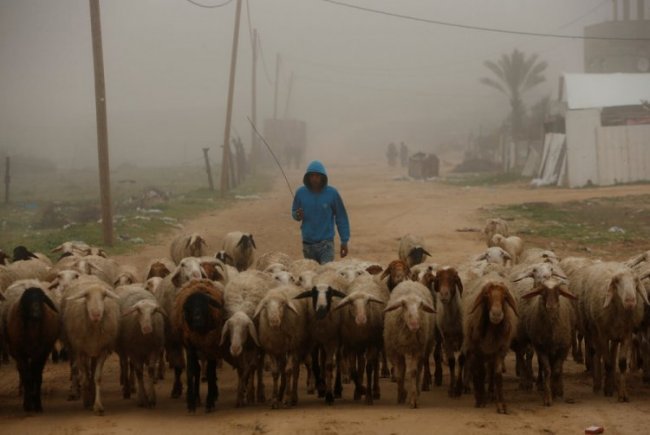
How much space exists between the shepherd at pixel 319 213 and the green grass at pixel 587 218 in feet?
26.8

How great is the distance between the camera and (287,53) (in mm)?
131875

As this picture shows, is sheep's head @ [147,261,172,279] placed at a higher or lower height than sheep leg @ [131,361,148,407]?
higher

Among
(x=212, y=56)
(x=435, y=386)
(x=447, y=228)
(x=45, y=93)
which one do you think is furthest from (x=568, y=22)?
(x=435, y=386)

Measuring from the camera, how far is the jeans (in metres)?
13.7

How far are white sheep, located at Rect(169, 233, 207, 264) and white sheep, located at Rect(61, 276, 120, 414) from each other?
500 centimetres

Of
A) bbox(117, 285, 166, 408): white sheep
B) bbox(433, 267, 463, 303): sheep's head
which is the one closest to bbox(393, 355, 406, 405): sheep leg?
bbox(433, 267, 463, 303): sheep's head

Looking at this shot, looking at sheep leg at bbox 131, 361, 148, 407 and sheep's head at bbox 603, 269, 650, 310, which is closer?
sheep's head at bbox 603, 269, 650, 310

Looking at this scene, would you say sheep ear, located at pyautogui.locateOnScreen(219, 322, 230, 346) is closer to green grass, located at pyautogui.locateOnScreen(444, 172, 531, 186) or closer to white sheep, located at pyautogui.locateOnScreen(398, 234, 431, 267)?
white sheep, located at pyautogui.locateOnScreen(398, 234, 431, 267)

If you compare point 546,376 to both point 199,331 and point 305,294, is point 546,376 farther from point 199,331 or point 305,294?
point 199,331

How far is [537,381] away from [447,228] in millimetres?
12669

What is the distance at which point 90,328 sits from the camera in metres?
9.97

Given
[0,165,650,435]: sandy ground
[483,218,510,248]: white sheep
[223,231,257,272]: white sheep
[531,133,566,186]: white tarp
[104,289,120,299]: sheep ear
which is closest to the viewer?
[0,165,650,435]: sandy ground

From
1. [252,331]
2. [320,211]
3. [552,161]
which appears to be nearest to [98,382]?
[252,331]

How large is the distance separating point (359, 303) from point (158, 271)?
4112mm
